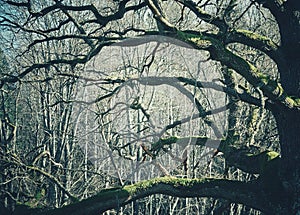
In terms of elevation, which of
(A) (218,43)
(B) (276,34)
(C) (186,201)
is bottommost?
(C) (186,201)

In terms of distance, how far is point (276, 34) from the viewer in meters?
11.2

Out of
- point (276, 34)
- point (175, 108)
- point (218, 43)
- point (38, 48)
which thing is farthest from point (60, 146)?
point (218, 43)

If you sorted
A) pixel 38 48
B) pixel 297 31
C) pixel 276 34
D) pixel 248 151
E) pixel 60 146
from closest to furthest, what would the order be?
pixel 297 31, pixel 248 151, pixel 276 34, pixel 38 48, pixel 60 146

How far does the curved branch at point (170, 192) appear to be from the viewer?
19.7 feet

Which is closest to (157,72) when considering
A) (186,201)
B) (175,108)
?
(175,108)

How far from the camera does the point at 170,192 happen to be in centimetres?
630

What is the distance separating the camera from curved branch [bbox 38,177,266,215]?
19.7 ft

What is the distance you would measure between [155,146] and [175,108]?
6752mm

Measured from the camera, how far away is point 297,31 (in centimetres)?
577

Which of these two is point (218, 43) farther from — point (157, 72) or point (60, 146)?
point (60, 146)

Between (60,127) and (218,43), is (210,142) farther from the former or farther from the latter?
(60,127)

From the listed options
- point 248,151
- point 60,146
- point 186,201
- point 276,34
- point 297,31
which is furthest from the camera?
point 60,146

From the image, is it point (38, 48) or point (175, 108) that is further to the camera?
point (38, 48)

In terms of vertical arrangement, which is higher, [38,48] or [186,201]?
[38,48]
